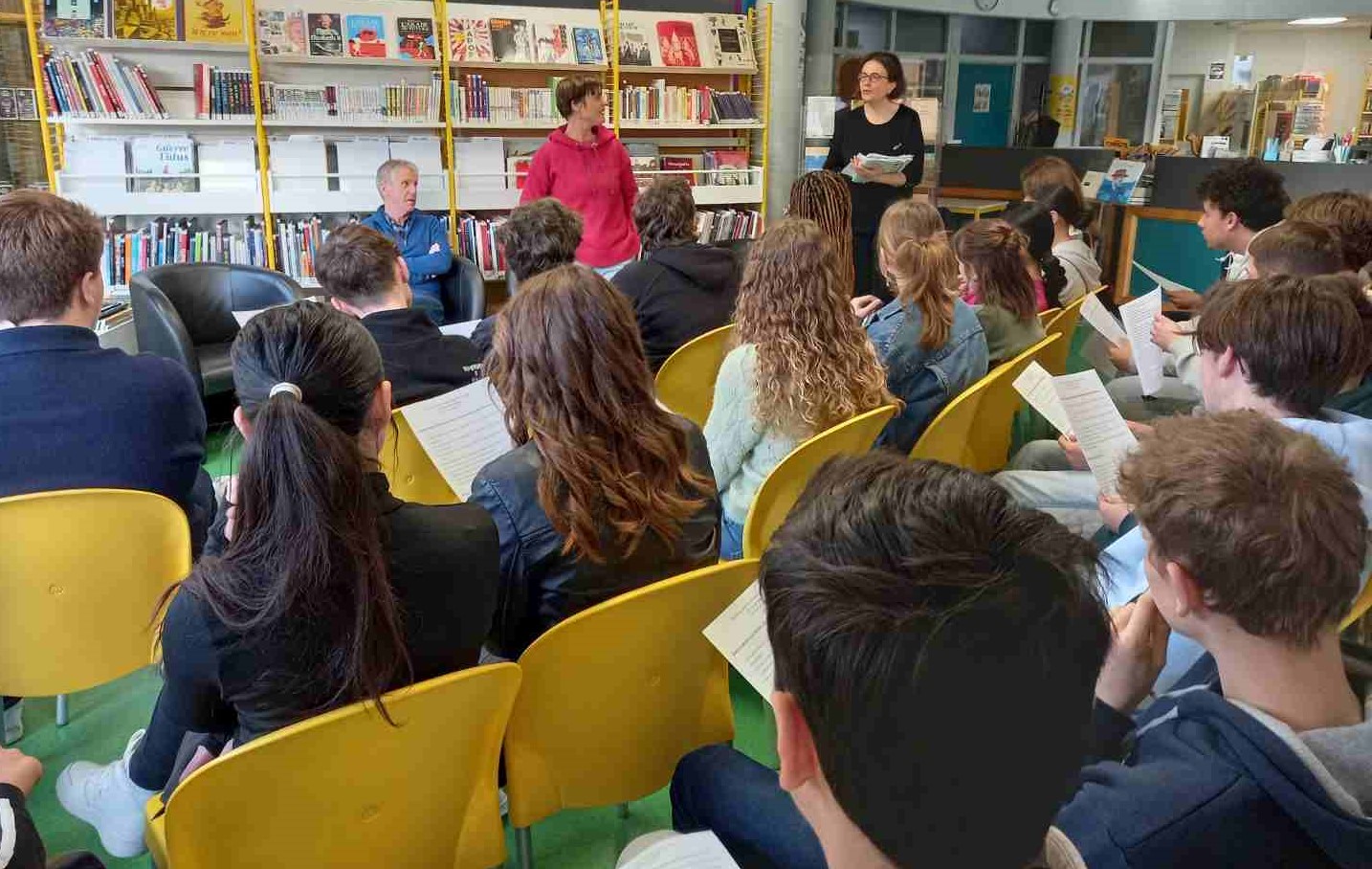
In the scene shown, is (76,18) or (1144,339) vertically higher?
(76,18)

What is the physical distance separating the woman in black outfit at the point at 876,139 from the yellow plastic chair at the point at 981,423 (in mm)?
2097

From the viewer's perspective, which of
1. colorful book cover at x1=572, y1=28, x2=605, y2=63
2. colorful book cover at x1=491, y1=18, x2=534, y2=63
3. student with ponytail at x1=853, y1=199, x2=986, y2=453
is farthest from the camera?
colorful book cover at x1=572, y1=28, x2=605, y2=63

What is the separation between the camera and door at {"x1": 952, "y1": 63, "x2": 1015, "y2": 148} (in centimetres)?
1143

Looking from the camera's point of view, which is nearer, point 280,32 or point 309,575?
point 309,575

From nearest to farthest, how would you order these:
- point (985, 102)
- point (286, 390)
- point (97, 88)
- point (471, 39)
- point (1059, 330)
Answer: point (286, 390) < point (1059, 330) < point (97, 88) < point (471, 39) < point (985, 102)

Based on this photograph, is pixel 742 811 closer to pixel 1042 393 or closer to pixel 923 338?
pixel 1042 393

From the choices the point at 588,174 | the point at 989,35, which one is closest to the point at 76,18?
the point at 588,174

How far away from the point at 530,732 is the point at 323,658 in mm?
339

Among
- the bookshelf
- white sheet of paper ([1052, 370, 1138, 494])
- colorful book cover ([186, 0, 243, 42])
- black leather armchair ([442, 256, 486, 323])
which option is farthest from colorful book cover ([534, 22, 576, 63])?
white sheet of paper ([1052, 370, 1138, 494])

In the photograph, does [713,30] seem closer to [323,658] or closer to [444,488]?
[444,488]

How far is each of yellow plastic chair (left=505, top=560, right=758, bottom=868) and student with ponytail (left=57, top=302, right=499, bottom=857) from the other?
0.17m

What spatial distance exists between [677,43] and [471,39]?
1.40 meters

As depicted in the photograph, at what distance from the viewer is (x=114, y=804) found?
5.68 ft

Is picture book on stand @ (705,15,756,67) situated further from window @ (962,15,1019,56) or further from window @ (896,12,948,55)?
window @ (962,15,1019,56)
